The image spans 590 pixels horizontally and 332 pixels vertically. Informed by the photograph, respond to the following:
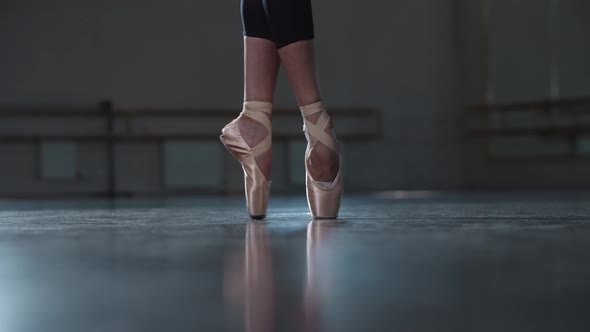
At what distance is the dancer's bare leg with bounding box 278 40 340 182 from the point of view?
91cm

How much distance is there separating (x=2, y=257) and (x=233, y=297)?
0.21 metres

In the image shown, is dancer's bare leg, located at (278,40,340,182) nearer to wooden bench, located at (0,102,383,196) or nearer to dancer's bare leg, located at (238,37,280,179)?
dancer's bare leg, located at (238,37,280,179)

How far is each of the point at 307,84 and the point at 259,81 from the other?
3.0 inches

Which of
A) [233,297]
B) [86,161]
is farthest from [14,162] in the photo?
[233,297]

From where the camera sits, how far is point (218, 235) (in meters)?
0.60

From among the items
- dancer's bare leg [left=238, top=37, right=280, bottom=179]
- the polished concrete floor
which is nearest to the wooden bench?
dancer's bare leg [left=238, top=37, right=280, bottom=179]

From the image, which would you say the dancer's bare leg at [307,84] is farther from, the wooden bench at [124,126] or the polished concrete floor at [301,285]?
the wooden bench at [124,126]

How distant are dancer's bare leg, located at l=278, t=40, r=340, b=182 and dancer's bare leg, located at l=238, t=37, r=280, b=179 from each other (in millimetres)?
48

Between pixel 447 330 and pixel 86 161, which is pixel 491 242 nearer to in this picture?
pixel 447 330

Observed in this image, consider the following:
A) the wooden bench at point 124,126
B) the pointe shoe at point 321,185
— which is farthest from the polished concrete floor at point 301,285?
the wooden bench at point 124,126

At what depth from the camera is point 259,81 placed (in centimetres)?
96

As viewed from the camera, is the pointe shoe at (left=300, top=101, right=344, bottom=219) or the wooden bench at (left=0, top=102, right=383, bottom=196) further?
the wooden bench at (left=0, top=102, right=383, bottom=196)

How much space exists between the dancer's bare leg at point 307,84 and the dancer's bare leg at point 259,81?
0.05m

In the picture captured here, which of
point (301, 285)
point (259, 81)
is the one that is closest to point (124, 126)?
point (259, 81)
